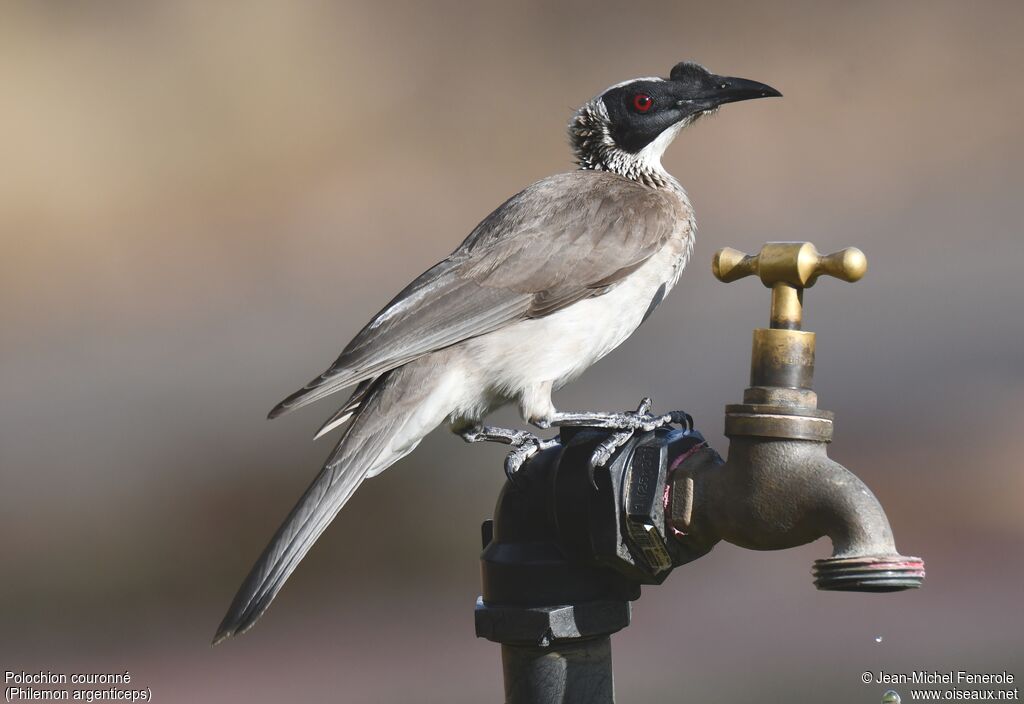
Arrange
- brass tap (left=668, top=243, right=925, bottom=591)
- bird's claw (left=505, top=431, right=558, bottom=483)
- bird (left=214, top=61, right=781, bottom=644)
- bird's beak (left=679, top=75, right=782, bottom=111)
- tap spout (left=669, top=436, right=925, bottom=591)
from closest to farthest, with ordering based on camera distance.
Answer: tap spout (left=669, top=436, right=925, bottom=591) → brass tap (left=668, top=243, right=925, bottom=591) → bird's claw (left=505, top=431, right=558, bottom=483) → bird (left=214, top=61, right=781, bottom=644) → bird's beak (left=679, top=75, right=782, bottom=111)

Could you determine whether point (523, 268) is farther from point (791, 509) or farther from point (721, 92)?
point (791, 509)

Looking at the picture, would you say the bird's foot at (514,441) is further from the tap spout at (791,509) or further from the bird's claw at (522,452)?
the tap spout at (791,509)

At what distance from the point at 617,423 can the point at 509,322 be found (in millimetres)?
813

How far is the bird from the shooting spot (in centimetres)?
339

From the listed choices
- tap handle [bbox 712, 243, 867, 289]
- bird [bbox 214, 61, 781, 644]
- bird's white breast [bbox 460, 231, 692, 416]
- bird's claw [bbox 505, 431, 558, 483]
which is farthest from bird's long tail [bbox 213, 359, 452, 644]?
tap handle [bbox 712, 243, 867, 289]

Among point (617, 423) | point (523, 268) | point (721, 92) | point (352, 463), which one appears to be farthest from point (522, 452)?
point (721, 92)

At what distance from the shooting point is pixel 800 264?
2.32 metres

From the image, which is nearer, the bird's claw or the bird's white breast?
the bird's claw

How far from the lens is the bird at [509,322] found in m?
3.39

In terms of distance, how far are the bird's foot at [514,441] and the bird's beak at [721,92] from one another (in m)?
1.42

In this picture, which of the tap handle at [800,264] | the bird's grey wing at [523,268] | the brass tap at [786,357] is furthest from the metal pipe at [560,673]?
the bird's grey wing at [523,268]

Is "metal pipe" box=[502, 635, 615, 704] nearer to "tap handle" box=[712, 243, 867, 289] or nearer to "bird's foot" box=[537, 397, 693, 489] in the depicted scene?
"bird's foot" box=[537, 397, 693, 489]

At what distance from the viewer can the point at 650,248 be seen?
3.83 metres

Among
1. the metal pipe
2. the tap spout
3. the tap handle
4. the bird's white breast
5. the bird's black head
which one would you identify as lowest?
the metal pipe
